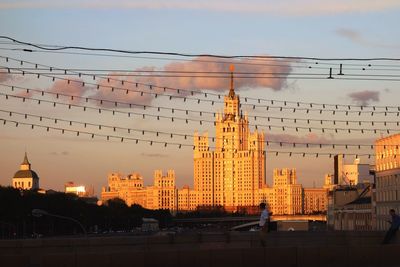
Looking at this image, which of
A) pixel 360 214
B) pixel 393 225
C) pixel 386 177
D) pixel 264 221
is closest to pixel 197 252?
pixel 264 221

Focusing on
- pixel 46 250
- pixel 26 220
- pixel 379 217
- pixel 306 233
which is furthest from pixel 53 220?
pixel 46 250

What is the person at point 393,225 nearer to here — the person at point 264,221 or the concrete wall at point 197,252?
the concrete wall at point 197,252

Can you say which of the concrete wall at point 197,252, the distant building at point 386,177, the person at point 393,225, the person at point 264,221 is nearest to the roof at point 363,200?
the distant building at point 386,177

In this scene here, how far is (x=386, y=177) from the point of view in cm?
15238

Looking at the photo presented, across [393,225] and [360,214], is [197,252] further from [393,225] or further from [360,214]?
[360,214]

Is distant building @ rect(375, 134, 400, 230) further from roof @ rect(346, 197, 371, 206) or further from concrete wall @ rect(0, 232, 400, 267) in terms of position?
concrete wall @ rect(0, 232, 400, 267)

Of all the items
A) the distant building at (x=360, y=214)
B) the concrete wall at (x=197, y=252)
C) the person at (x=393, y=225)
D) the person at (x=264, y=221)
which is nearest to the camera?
the concrete wall at (x=197, y=252)

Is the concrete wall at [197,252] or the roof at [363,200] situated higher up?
the roof at [363,200]

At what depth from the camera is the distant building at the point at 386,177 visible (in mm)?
145875

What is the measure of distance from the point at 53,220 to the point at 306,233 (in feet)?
413

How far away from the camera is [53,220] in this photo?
175750 millimetres

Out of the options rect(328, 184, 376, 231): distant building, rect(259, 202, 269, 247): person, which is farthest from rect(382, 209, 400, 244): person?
rect(328, 184, 376, 231): distant building

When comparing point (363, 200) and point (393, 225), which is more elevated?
point (363, 200)

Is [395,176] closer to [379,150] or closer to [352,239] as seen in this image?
[379,150]
